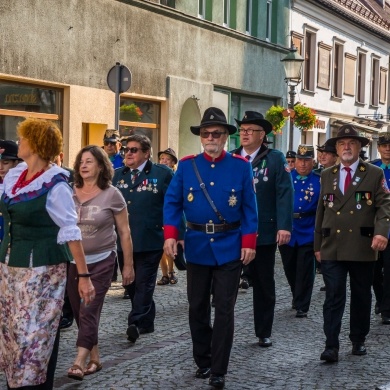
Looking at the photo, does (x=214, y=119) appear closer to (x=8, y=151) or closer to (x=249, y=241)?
(x=249, y=241)

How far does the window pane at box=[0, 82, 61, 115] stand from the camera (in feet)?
62.5

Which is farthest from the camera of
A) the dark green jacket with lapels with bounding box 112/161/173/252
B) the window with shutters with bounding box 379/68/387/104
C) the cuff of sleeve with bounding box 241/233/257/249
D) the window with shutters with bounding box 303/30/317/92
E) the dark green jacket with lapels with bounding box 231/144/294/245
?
the window with shutters with bounding box 379/68/387/104

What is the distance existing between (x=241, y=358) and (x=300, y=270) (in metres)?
3.09

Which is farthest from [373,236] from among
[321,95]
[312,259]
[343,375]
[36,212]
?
[321,95]

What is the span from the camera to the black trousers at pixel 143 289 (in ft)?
31.5

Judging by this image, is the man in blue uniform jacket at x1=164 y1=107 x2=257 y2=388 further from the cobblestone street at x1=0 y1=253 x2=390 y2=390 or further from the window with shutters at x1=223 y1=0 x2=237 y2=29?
the window with shutters at x1=223 y1=0 x2=237 y2=29

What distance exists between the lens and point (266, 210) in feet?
32.0

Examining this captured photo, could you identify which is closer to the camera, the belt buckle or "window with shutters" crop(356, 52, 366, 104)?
the belt buckle

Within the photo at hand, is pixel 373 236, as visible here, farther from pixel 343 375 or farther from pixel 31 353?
pixel 31 353

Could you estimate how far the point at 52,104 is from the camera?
20625 mm

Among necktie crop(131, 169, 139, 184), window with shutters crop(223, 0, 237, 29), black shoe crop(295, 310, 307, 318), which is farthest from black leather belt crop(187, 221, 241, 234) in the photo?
window with shutters crop(223, 0, 237, 29)

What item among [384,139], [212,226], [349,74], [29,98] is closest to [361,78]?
[349,74]

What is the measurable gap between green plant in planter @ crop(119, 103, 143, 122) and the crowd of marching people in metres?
11.9

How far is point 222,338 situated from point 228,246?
2.16 feet
